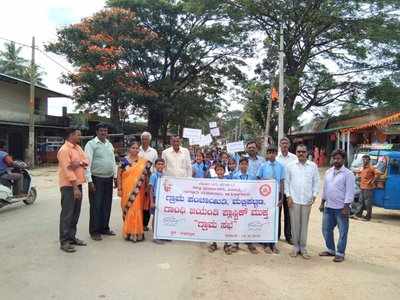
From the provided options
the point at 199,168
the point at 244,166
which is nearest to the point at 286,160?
the point at 244,166

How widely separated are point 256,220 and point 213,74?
33.7m

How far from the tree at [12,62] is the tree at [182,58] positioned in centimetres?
2091

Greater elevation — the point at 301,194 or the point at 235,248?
the point at 301,194

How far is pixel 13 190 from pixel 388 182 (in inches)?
369

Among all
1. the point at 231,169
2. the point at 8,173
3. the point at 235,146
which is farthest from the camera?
the point at 235,146

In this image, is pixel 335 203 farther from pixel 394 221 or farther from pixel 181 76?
pixel 181 76

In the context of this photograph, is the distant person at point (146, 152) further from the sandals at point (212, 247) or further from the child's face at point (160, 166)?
the sandals at point (212, 247)

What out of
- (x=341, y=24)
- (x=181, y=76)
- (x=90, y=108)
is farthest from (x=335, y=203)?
(x=181, y=76)

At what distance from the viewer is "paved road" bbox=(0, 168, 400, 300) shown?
5688 mm

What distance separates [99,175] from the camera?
27.4ft

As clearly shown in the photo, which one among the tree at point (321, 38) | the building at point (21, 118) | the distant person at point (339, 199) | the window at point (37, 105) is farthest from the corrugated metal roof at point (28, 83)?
the distant person at point (339, 199)

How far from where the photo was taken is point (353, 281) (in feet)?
21.0

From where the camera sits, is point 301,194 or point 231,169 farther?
point 231,169

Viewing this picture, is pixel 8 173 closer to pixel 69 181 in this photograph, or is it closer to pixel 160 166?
pixel 160 166
